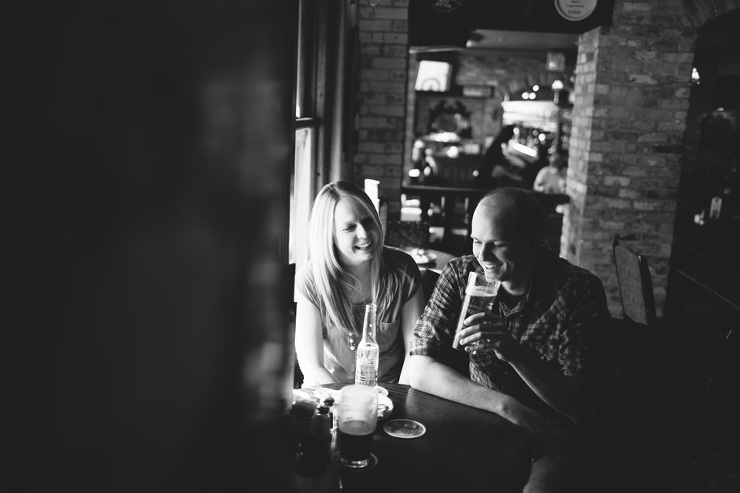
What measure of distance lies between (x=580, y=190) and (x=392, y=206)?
1.43 meters

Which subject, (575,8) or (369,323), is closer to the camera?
(369,323)

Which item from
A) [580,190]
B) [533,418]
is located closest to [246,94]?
[533,418]

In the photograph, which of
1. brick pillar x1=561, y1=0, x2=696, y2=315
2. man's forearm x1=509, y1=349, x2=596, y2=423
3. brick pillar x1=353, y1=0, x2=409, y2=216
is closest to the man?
man's forearm x1=509, y1=349, x2=596, y2=423

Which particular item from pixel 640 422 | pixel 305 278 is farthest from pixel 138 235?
pixel 640 422

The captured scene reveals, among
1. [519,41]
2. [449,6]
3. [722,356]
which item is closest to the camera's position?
[722,356]

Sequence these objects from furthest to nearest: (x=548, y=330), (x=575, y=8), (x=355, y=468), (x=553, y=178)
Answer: (x=553, y=178), (x=575, y=8), (x=548, y=330), (x=355, y=468)

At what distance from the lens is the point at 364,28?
4.75 meters

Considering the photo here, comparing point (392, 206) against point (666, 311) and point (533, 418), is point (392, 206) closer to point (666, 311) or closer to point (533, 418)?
point (666, 311)

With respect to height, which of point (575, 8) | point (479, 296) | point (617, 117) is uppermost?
point (575, 8)

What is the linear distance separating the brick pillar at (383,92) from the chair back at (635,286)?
72.5 inches

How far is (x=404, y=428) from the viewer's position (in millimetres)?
1665

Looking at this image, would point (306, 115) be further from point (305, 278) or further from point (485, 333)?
point (485, 333)

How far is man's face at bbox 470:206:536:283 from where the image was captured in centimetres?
194

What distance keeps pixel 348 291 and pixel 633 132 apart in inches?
132
